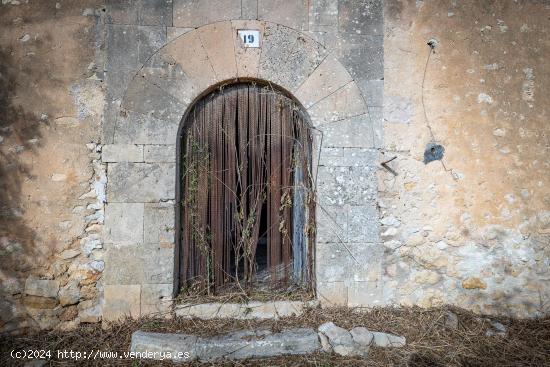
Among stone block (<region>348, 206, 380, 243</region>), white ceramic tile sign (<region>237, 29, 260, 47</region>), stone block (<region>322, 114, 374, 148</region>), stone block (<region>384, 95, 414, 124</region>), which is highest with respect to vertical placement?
white ceramic tile sign (<region>237, 29, 260, 47</region>)

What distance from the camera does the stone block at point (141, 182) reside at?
125 inches

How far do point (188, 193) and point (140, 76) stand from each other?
1.09m

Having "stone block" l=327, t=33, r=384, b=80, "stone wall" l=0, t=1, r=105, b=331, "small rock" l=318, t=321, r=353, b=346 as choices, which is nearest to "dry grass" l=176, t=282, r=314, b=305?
"small rock" l=318, t=321, r=353, b=346

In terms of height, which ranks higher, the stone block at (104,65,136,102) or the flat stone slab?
the stone block at (104,65,136,102)

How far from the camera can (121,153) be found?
126 inches

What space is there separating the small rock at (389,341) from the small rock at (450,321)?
1.56 feet

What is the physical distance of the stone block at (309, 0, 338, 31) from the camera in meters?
3.38

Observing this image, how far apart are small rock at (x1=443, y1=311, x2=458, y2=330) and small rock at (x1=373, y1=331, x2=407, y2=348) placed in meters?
0.47

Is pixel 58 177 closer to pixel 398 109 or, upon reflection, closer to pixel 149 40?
pixel 149 40

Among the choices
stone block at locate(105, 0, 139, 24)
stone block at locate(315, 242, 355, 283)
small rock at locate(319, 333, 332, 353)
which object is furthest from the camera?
stone block at locate(315, 242, 355, 283)

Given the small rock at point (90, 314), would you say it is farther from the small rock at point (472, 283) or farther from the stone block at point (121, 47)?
the small rock at point (472, 283)

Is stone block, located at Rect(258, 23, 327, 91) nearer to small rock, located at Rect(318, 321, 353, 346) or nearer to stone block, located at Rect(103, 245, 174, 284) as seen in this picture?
stone block, located at Rect(103, 245, 174, 284)

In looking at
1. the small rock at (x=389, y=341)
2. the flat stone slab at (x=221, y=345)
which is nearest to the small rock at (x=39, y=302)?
the flat stone slab at (x=221, y=345)

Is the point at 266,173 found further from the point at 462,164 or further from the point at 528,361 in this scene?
the point at 528,361
